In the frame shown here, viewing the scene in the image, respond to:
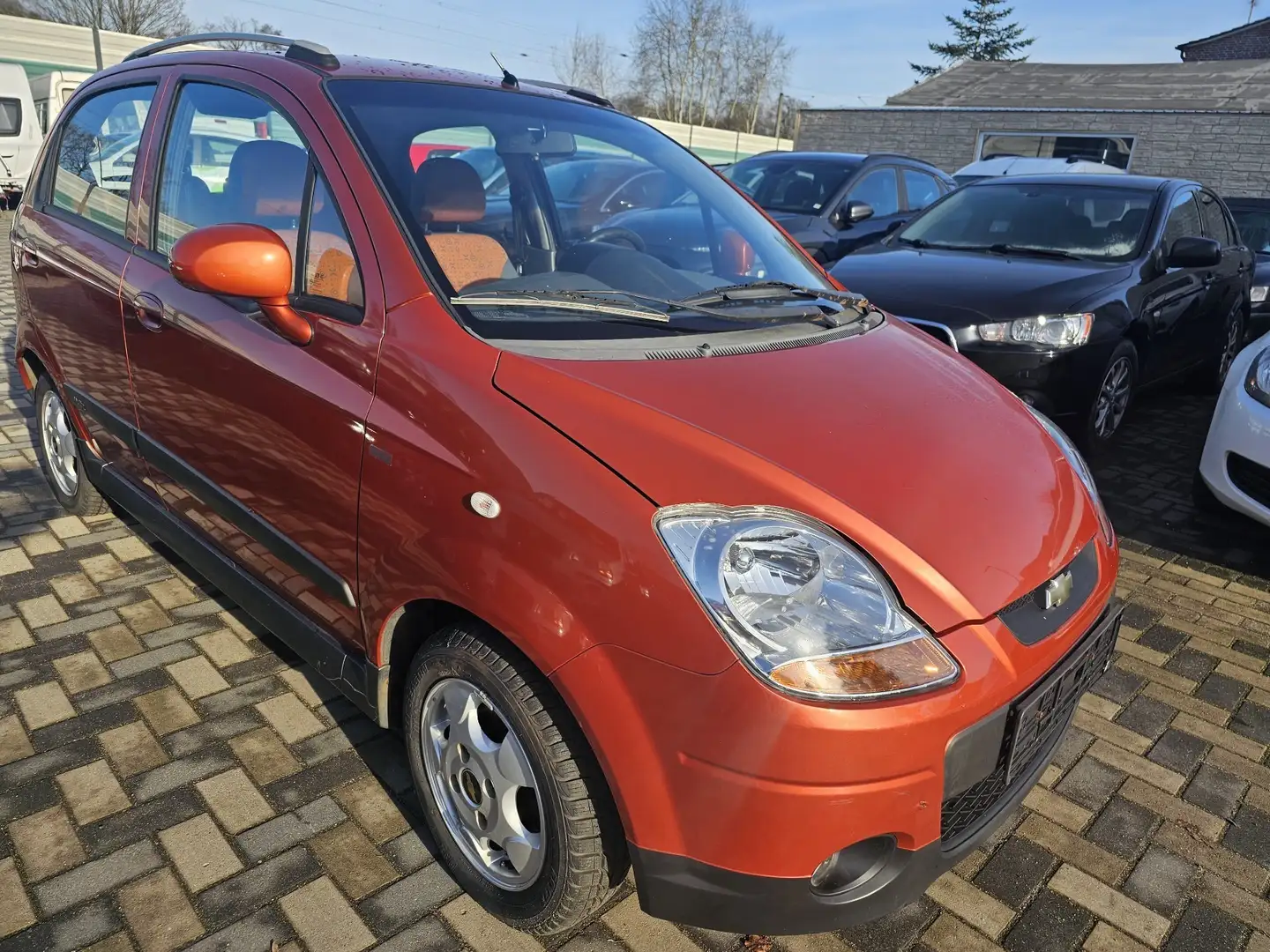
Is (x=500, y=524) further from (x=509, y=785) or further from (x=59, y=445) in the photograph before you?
(x=59, y=445)

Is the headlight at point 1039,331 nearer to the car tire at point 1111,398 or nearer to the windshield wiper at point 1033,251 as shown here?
the car tire at point 1111,398

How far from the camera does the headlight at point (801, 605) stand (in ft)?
4.83

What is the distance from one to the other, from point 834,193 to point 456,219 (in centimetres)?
664

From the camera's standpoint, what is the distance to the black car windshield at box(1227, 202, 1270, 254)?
9492 millimetres

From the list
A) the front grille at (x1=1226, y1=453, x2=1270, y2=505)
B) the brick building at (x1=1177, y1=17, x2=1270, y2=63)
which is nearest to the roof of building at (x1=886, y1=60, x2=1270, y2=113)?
the brick building at (x1=1177, y1=17, x2=1270, y2=63)

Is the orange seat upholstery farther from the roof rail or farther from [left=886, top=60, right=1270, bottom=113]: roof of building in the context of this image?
[left=886, top=60, right=1270, bottom=113]: roof of building

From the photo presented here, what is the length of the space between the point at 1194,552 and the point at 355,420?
3997mm

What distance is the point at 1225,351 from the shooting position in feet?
22.5

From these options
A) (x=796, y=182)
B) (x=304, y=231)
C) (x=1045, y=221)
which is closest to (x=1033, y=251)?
(x=1045, y=221)

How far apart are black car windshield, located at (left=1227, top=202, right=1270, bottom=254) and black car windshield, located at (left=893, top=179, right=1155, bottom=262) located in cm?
521

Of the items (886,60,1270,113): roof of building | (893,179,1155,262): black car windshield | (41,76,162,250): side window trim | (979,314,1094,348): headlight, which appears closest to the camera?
(41,76,162,250): side window trim

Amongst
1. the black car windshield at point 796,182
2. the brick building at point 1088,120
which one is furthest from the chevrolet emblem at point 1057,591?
the brick building at point 1088,120

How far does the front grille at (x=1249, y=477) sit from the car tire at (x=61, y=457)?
16.0ft

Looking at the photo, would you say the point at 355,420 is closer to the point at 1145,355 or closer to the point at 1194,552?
the point at 1194,552
